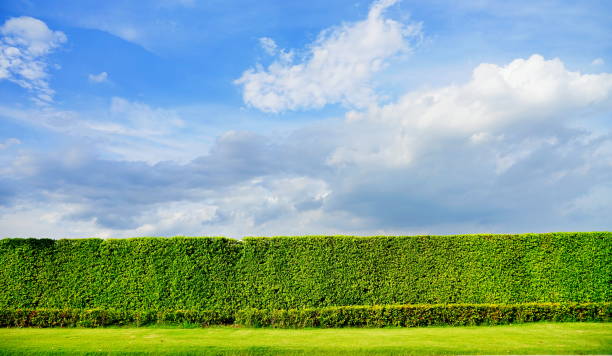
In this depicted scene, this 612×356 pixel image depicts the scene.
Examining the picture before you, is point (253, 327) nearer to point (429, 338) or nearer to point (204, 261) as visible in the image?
point (204, 261)

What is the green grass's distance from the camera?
11281mm

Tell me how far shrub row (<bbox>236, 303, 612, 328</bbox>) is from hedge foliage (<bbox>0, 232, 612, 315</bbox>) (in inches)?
16.9

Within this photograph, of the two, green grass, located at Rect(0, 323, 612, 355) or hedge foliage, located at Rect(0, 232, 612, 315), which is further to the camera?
hedge foliage, located at Rect(0, 232, 612, 315)

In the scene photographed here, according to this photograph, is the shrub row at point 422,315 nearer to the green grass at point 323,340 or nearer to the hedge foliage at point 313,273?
the hedge foliage at point 313,273

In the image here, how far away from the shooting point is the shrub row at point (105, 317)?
1617cm

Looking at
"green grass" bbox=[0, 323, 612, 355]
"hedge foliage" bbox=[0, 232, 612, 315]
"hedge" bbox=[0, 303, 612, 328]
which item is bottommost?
"green grass" bbox=[0, 323, 612, 355]

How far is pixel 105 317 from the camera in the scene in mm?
16328

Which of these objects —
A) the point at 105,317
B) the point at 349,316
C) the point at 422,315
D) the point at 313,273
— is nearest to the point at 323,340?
the point at 349,316

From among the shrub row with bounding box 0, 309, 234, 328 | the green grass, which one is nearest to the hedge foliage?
the shrub row with bounding box 0, 309, 234, 328

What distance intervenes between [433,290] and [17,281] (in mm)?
16797

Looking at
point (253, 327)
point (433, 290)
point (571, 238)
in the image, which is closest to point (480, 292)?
point (433, 290)

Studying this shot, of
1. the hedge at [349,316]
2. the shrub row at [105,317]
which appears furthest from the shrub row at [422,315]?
the shrub row at [105,317]

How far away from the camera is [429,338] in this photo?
12.7 meters

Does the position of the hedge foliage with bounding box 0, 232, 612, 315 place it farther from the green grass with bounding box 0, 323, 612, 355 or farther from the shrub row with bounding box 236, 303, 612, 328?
the green grass with bounding box 0, 323, 612, 355
